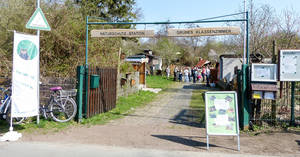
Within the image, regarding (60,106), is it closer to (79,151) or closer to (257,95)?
(79,151)

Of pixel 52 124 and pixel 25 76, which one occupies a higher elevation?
pixel 25 76

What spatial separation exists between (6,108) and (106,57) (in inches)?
223

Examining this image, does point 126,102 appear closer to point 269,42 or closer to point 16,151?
point 16,151

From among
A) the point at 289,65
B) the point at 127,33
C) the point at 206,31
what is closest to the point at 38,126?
the point at 127,33

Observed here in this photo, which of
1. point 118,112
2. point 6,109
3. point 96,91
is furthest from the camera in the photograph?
point 118,112

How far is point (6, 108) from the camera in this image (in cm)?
772

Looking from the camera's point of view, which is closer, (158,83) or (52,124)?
(52,124)

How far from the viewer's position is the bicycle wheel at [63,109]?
823cm

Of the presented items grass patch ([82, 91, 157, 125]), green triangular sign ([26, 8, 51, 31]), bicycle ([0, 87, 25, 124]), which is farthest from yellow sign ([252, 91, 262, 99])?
bicycle ([0, 87, 25, 124])

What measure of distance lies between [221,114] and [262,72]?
2093mm

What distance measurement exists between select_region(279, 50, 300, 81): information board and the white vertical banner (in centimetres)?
677

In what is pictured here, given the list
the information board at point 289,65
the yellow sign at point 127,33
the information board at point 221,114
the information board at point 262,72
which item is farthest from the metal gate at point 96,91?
the information board at point 289,65

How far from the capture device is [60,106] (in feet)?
26.9

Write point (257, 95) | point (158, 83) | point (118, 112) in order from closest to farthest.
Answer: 1. point (257, 95)
2. point (118, 112)
3. point (158, 83)
